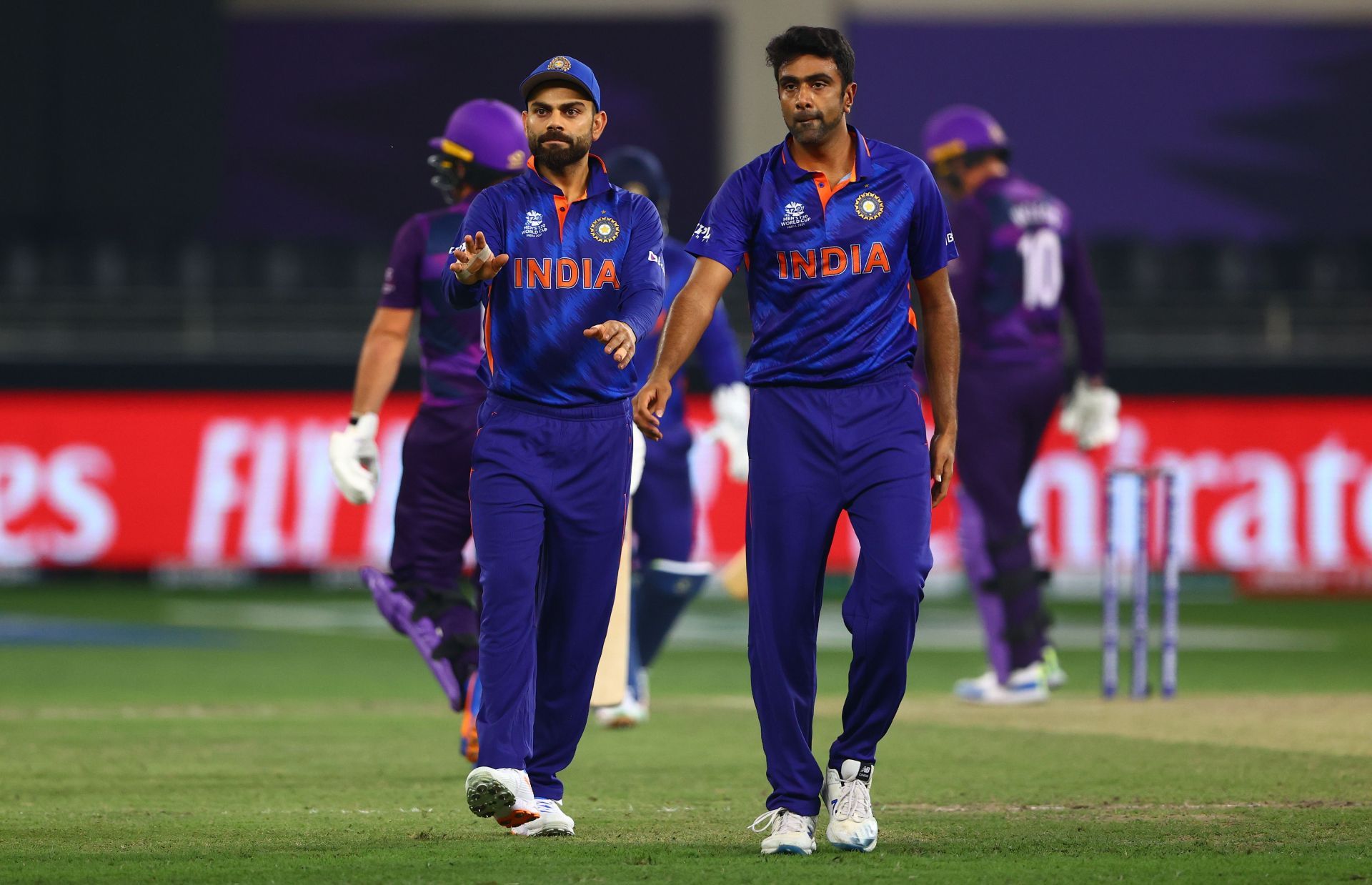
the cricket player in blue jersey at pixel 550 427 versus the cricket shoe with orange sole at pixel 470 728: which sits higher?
the cricket player in blue jersey at pixel 550 427

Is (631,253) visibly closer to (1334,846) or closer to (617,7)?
(1334,846)

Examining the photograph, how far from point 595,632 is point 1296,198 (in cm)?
1998

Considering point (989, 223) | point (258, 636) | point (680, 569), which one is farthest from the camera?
point (258, 636)

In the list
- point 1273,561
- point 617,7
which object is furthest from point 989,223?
point 617,7

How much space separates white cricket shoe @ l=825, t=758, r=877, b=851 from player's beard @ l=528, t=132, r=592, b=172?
1717mm

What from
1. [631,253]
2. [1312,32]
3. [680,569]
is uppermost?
[1312,32]

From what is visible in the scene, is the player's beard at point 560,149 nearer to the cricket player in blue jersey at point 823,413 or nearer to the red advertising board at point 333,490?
the cricket player in blue jersey at point 823,413

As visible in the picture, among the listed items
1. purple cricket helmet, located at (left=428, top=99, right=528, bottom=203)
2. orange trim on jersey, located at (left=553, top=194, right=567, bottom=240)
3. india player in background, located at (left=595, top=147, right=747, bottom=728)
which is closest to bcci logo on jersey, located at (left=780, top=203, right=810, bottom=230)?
orange trim on jersey, located at (left=553, top=194, right=567, bottom=240)

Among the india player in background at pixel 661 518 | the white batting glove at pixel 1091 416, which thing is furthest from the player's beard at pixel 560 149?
the white batting glove at pixel 1091 416

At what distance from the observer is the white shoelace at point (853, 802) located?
5.18m

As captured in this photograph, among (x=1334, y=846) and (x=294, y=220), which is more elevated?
(x=294, y=220)

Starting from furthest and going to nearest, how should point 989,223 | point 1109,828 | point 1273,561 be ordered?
1. point 1273,561
2. point 989,223
3. point 1109,828

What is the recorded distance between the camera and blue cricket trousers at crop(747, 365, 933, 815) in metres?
5.18

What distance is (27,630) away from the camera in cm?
1305
